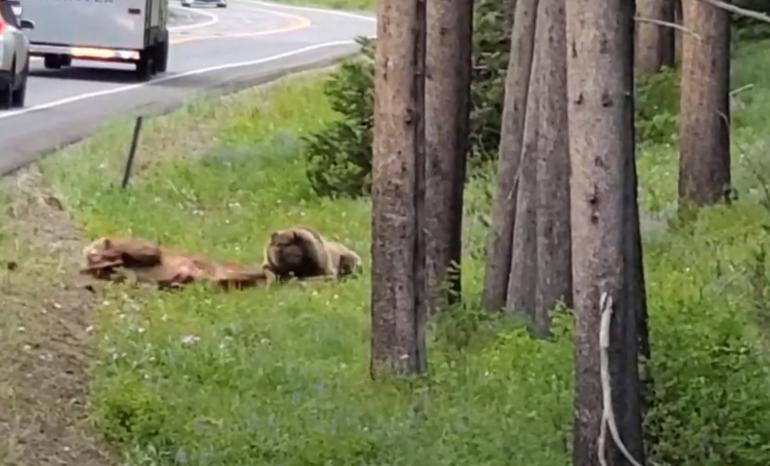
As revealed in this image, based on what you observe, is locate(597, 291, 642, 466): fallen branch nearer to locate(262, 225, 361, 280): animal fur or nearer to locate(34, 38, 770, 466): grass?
locate(34, 38, 770, 466): grass

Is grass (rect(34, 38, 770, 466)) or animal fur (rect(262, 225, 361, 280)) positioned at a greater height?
animal fur (rect(262, 225, 361, 280))

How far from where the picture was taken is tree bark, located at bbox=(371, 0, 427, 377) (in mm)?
10484

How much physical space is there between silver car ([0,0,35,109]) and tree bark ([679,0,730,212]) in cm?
1207

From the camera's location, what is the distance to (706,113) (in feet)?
56.3

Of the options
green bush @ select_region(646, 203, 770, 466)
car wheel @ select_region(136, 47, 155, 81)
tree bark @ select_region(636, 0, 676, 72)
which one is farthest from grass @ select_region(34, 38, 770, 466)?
car wheel @ select_region(136, 47, 155, 81)

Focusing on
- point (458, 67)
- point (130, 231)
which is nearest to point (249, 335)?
point (458, 67)

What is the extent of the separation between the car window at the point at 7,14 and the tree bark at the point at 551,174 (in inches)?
665

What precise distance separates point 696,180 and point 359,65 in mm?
5468

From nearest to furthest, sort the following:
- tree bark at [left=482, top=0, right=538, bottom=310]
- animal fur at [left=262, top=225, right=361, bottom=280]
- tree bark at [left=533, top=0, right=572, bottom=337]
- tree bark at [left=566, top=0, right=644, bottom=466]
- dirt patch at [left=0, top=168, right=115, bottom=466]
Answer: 1. tree bark at [left=566, top=0, right=644, bottom=466]
2. dirt patch at [left=0, top=168, right=115, bottom=466]
3. tree bark at [left=533, top=0, right=572, bottom=337]
4. tree bark at [left=482, top=0, right=538, bottom=310]
5. animal fur at [left=262, top=225, right=361, bottom=280]

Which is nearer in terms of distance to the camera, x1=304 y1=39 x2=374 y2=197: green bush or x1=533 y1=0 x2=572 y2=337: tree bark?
x1=533 y1=0 x2=572 y2=337: tree bark

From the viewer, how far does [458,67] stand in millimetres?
12820

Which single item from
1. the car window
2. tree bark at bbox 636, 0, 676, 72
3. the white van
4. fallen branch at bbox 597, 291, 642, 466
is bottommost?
fallen branch at bbox 597, 291, 642, 466

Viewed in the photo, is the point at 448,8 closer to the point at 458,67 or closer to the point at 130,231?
the point at 458,67

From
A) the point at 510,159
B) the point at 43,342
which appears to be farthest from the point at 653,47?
the point at 43,342
